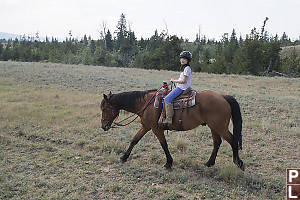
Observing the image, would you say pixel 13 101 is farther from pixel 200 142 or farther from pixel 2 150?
pixel 200 142

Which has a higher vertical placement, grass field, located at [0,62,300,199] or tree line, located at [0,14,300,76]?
tree line, located at [0,14,300,76]

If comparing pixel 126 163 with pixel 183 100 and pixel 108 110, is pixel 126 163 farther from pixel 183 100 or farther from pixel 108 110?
pixel 183 100

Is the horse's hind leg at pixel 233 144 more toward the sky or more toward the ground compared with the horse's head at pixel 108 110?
more toward the ground

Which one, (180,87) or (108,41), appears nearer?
(180,87)

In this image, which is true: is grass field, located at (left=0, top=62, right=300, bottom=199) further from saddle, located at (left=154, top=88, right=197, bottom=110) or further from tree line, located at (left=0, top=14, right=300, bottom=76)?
tree line, located at (left=0, top=14, right=300, bottom=76)

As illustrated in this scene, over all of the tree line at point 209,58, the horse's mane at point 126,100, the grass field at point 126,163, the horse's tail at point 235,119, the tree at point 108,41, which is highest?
the tree at point 108,41

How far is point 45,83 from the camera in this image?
688 inches

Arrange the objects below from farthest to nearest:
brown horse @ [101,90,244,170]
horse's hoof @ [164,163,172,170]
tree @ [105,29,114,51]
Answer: tree @ [105,29,114,51] < horse's hoof @ [164,163,172,170] < brown horse @ [101,90,244,170]

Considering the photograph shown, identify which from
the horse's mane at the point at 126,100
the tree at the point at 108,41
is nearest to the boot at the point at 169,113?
the horse's mane at the point at 126,100

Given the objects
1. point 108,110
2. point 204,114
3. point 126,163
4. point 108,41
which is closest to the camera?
point 204,114

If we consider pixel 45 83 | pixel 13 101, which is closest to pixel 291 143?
pixel 13 101

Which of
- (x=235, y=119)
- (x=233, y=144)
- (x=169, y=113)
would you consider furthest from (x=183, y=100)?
(x=233, y=144)

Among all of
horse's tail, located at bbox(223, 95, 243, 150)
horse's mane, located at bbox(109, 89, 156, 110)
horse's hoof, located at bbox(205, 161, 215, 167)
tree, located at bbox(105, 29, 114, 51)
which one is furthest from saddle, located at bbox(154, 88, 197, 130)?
tree, located at bbox(105, 29, 114, 51)

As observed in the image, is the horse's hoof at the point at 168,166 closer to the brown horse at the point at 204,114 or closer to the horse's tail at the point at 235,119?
the brown horse at the point at 204,114
